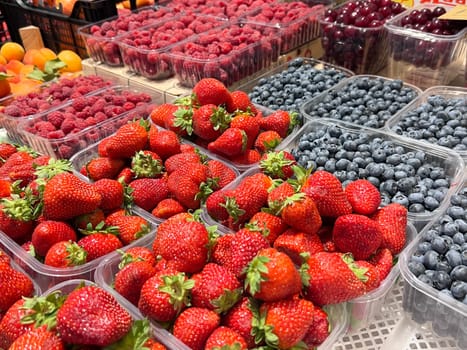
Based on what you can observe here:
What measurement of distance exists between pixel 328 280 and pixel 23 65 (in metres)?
2.39

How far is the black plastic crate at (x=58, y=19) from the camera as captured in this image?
2.68 m

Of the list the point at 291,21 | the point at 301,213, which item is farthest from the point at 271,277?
the point at 291,21

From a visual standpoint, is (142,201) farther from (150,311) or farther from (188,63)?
(188,63)

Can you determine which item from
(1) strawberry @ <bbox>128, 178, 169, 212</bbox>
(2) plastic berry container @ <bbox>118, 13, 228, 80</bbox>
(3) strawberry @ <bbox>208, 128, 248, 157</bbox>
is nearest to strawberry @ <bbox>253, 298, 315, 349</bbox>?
(1) strawberry @ <bbox>128, 178, 169, 212</bbox>

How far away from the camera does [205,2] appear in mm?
2934

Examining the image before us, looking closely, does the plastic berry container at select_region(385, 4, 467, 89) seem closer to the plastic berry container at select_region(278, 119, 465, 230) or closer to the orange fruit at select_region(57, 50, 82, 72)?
the plastic berry container at select_region(278, 119, 465, 230)

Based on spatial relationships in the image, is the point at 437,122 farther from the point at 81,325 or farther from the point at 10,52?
the point at 10,52

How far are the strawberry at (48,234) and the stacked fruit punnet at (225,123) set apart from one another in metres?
0.56

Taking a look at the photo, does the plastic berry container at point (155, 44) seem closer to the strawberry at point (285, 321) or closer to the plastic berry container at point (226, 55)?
the plastic berry container at point (226, 55)

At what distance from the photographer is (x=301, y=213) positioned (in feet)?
3.37

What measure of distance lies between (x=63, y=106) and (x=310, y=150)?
3.80 feet

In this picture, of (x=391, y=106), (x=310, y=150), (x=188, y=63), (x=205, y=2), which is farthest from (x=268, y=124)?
(x=205, y=2)

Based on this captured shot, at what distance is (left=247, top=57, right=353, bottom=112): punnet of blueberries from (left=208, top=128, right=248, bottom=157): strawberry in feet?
1.41

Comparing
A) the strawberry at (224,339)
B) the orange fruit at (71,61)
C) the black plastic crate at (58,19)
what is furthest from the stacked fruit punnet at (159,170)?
the black plastic crate at (58,19)
